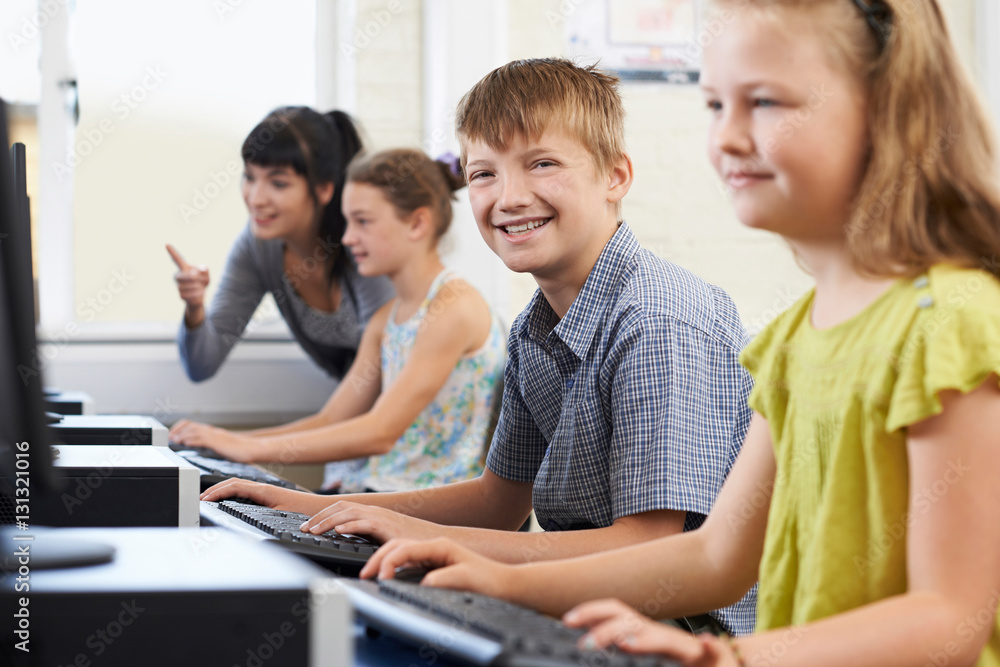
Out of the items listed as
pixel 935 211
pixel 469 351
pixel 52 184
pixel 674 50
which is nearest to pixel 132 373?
pixel 52 184

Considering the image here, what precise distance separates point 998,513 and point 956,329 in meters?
0.12

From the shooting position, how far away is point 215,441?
1901 millimetres

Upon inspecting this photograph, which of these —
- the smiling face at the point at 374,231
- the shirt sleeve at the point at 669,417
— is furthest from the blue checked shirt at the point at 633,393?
the smiling face at the point at 374,231

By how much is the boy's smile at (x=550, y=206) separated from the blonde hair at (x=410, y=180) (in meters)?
0.90

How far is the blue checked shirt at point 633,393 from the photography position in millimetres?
995

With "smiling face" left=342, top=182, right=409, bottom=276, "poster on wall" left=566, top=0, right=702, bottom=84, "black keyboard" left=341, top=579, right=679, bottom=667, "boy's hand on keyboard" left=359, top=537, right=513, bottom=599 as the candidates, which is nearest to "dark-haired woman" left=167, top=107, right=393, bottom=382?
"smiling face" left=342, top=182, right=409, bottom=276

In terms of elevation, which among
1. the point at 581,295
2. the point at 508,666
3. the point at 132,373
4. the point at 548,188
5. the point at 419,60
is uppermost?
the point at 419,60

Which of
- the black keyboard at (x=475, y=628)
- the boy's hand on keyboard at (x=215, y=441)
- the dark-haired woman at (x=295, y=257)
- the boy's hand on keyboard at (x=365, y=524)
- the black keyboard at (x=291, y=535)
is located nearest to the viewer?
the black keyboard at (x=475, y=628)

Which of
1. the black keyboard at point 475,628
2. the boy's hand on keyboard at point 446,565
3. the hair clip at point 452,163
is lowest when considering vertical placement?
the boy's hand on keyboard at point 446,565

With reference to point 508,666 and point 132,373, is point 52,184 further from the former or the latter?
point 508,666

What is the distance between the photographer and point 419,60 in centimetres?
261

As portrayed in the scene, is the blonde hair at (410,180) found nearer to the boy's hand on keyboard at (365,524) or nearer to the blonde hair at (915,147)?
the boy's hand on keyboard at (365,524)

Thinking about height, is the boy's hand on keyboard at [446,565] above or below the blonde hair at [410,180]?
below

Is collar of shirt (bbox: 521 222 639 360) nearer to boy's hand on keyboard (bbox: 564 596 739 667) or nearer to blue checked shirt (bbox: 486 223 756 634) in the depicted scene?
blue checked shirt (bbox: 486 223 756 634)
